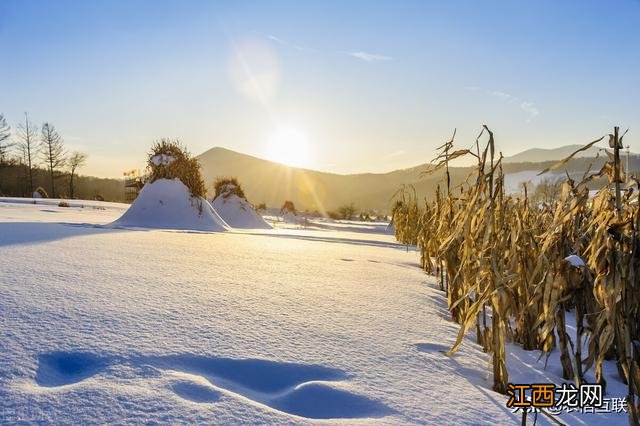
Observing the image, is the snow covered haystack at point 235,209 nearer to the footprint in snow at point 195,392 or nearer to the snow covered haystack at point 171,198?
the snow covered haystack at point 171,198

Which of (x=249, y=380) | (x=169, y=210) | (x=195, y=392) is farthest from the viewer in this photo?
(x=169, y=210)

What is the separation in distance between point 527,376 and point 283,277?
1.25m

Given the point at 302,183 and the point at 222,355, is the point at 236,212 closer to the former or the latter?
the point at 222,355

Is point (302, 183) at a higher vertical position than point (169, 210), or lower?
higher

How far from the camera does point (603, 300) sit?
3.95ft

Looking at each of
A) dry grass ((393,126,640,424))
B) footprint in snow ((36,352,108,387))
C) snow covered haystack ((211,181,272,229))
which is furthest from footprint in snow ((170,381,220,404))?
snow covered haystack ((211,181,272,229))

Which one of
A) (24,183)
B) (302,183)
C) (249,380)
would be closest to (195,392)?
(249,380)

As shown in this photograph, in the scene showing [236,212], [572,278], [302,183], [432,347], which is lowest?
[432,347]

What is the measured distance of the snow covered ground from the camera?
2.68 feet

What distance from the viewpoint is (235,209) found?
1020 centimetres

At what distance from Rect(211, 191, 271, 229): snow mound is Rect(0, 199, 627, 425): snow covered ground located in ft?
25.9

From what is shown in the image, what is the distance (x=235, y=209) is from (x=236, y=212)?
0.36 ft

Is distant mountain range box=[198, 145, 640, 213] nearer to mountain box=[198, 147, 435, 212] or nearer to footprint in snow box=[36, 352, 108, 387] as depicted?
mountain box=[198, 147, 435, 212]

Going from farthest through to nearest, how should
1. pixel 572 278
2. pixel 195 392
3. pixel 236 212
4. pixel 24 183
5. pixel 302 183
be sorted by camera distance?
pixel 302 183, pixel 24 183, pixel 236 212, pixel 572 278, pixel 195 392
